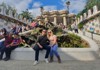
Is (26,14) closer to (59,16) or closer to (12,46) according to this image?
(59,16)

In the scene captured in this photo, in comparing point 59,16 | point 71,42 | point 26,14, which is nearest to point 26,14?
point 26,14

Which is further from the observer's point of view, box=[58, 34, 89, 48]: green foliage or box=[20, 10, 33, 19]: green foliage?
box=[20, 10, 33, 19]: green foliage

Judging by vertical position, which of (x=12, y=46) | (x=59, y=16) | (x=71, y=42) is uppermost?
(x=59, y=16)

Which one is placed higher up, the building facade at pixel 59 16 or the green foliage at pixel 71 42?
the building facade at pixel 59 16

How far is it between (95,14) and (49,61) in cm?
2893

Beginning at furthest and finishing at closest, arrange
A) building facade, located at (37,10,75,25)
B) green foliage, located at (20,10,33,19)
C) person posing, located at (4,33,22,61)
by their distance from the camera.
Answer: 1. green foliage, located at (20,10,33,19)
2. building facade, located at (37,10,75,25)
3. person posing, located at (4,33,22,61)

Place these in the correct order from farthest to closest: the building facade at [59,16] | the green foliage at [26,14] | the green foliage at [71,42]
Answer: the green foliage at [26,14] < the building facade at [59,16] < the green foliage at [71,42]

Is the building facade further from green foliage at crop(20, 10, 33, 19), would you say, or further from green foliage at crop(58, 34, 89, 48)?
green foliage at crop(58, 34, 89, 48)

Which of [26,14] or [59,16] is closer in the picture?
[59,16]

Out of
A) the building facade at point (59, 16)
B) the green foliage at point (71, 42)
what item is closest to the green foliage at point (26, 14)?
the building facade at point (59, 16)

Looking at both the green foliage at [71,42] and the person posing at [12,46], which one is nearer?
the person posing at [12,46]

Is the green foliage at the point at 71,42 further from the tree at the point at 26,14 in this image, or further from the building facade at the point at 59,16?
the tree at the point at 26,14

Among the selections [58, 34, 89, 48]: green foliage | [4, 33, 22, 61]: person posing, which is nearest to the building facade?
[58, 34, 89, 48]: green foliage

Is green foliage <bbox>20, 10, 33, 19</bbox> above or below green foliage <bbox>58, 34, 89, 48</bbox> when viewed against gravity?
above
